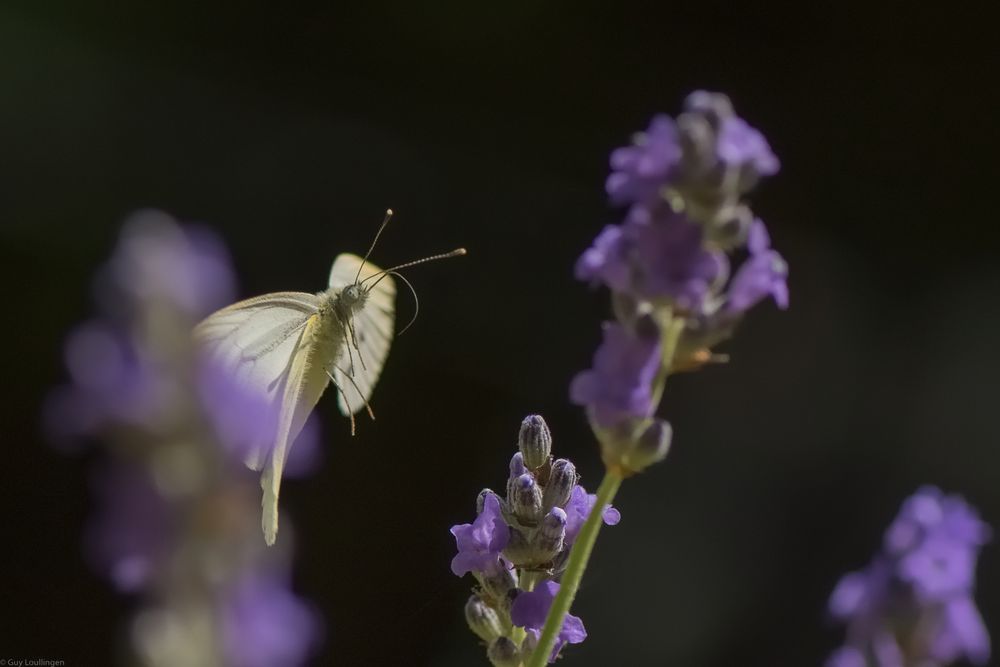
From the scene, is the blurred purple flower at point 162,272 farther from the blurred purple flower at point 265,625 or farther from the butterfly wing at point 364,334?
the butterfly wing at point 364,334

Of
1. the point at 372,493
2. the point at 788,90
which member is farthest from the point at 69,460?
the point at 788,90

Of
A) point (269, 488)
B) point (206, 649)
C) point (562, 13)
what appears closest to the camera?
point (206, 649)

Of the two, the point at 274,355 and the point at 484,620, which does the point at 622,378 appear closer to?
the point at 484,620

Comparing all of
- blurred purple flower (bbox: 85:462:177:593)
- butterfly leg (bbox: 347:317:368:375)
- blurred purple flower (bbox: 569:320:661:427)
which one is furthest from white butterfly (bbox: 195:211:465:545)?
blurred purple flower (bbox: 85:462:177:593)

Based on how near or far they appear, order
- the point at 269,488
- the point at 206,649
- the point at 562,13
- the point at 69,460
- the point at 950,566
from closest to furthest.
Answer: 1. the point at 206,649
2. the point at 950,566
3. the point at 269,488
4. the point at 69,460
5. the point at 562,13

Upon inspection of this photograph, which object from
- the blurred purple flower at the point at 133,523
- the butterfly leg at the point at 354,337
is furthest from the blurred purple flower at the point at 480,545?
the butterfly leg at the point at 354,337

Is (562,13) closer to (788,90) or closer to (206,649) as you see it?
(788,90)

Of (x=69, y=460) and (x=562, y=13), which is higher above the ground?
(x=562, y=13)
